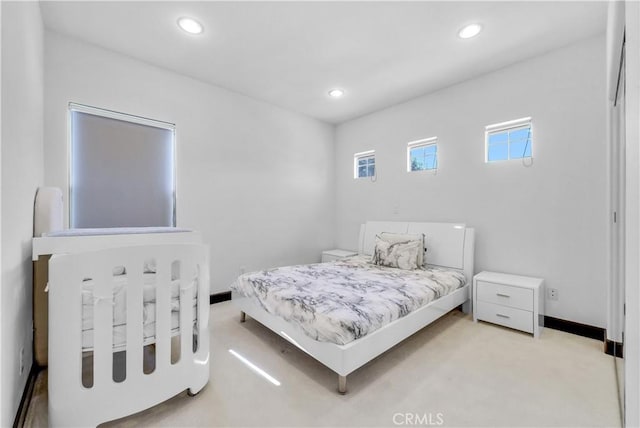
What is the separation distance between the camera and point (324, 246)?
470 cm

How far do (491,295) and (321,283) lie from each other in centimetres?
167

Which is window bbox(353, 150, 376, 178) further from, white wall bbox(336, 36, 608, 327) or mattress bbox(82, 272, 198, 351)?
mattress bbox(82, 272, 198, 351)

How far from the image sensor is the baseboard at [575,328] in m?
2.40

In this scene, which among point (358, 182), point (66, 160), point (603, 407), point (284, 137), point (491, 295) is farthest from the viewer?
point (358, 182)

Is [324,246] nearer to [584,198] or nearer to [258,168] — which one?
[258,168]

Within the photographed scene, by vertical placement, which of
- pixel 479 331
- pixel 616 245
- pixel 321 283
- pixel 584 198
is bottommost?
pixel 479 331

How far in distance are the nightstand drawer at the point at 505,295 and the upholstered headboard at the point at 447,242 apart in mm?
309

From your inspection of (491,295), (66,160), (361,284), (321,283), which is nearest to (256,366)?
(321,283)

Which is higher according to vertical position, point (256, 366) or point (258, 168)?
point (258, 168)

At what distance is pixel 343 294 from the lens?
88.0 inches

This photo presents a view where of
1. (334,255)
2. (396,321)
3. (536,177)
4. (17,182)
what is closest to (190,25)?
(17,182)

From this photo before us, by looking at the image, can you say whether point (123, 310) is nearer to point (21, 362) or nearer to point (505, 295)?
point (21, 362)

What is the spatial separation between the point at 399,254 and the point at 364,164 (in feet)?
5.98

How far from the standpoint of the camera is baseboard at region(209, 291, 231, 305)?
3331 mm
